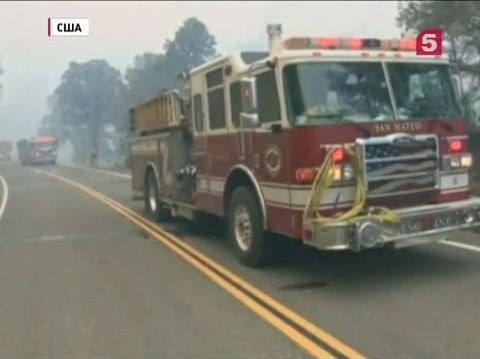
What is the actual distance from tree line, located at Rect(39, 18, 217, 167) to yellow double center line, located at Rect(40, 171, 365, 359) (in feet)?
149

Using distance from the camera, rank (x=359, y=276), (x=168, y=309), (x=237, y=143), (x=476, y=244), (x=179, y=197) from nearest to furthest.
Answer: (x=168, y=309), (x=359, y=276), (x=237, y=143), (x=476, y=244), (x=179, y=197)

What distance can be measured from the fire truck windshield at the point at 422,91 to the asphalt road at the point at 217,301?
5.92ft

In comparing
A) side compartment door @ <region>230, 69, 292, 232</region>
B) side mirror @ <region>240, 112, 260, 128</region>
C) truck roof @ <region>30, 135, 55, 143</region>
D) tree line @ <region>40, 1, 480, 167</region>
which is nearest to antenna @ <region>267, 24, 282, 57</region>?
side compartment door @ <region>230, 69, 292, 232</region>

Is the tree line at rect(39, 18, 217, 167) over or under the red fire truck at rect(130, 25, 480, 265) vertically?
over

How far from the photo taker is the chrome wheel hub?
8180 mm

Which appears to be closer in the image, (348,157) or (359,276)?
(348,157)

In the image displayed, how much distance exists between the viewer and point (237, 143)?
324 inches

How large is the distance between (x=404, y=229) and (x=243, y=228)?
2.26 m

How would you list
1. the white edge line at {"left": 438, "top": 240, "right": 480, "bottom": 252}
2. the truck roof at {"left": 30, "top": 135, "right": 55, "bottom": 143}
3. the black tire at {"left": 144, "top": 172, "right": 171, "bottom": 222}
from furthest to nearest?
the truck roof at {"left": 30, "top": 135, "right": 55, "bottom": 143} < the black tire at {"left": 144, "top": 172, "right": 171, "bottom": 222} < the white edge line at {"left": 438, "top": 240, "right": 480, "bottom": 252}

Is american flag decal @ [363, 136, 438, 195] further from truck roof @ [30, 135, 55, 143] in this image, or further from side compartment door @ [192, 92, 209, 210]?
truck roof @ [30, 135, 55, 143]

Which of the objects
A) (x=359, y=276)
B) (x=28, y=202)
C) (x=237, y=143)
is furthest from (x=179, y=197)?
(x=28, y=202)

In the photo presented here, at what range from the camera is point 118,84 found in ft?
241

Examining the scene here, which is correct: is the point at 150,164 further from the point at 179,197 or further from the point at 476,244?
the point at 476,244

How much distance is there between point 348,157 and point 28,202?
48.0ft
